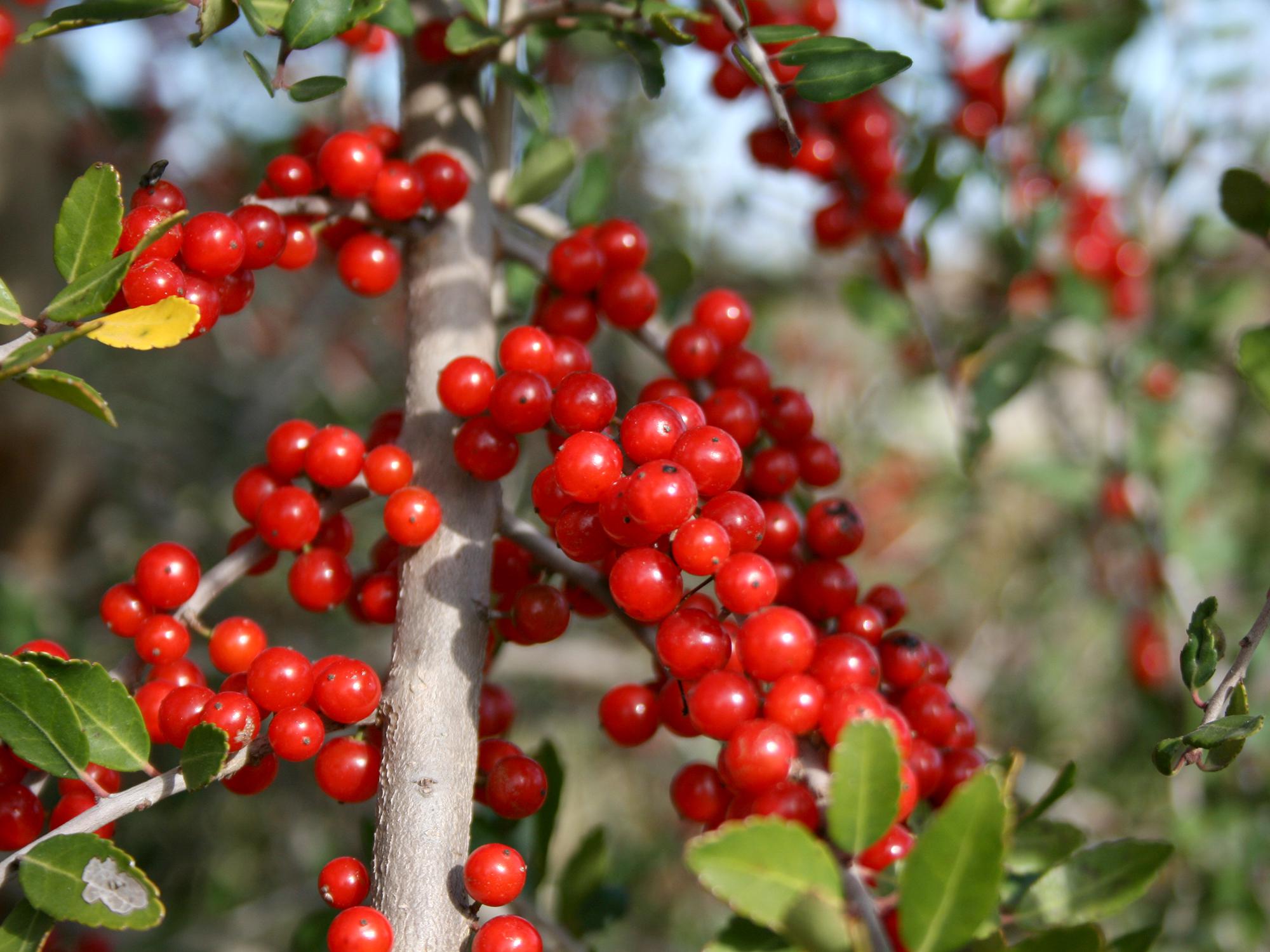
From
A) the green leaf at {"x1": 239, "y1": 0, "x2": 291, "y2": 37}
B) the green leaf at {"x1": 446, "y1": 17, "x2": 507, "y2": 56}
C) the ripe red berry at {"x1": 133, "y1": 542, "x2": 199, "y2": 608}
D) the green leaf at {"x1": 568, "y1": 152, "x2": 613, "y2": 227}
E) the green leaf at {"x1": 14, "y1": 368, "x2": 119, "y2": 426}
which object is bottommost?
the ripe red berry at {"x1": 133, "y1": 542, "x2": 199, "y2": 608}

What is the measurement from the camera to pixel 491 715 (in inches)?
49.4

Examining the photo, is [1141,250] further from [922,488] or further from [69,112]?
[69,112]

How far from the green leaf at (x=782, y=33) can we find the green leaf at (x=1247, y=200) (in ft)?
1.74

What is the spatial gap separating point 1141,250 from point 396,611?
8.30ft

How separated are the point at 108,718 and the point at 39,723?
0.06 meters

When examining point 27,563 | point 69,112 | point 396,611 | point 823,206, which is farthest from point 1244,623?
point 69,112

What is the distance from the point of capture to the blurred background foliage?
83.7 inches

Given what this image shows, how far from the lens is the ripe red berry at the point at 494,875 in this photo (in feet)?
3.13

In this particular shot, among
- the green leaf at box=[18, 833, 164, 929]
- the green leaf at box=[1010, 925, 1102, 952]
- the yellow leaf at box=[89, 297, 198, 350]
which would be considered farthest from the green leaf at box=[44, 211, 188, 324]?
the green leaf at box=[1010, 925, 1102, 952]

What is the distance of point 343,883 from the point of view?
3.29 ft

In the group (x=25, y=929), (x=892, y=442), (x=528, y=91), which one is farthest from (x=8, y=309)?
(x=892, y=442)

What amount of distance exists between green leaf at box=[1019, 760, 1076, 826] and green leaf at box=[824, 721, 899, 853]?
13.8 inches

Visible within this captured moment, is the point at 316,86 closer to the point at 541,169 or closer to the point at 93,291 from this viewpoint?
the point at 93,291

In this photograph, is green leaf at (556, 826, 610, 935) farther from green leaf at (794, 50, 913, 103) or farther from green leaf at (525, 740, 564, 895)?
green leaf at (794, 50, 913, 103)
